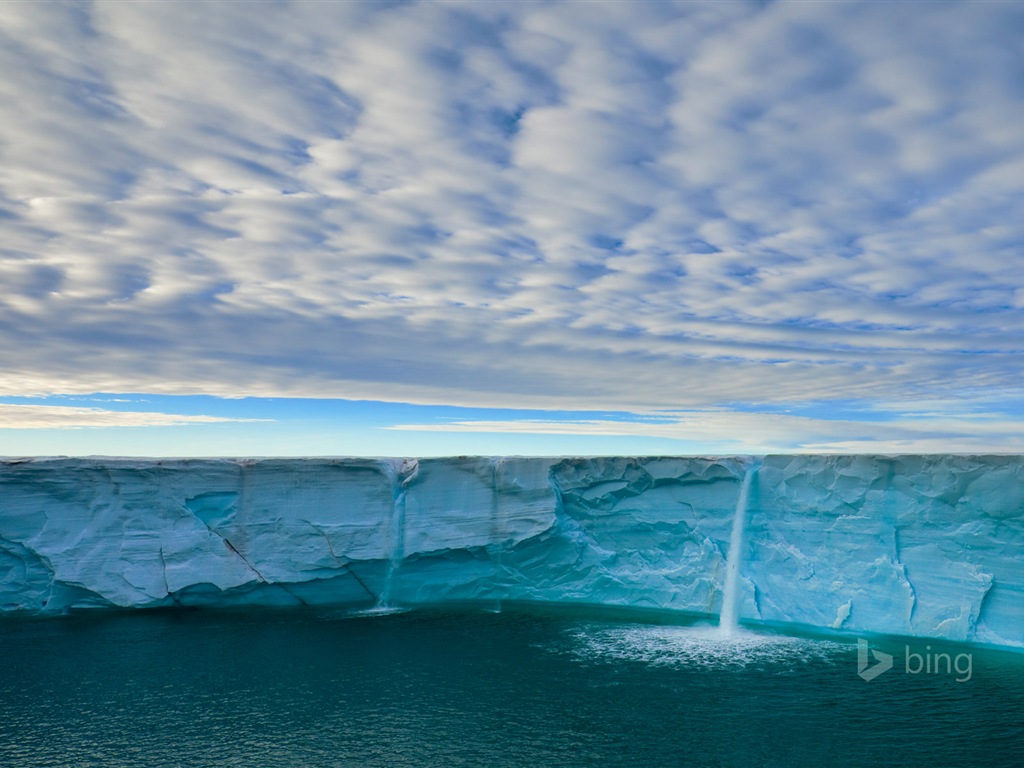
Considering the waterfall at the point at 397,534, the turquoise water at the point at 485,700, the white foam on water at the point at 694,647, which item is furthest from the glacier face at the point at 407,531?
A: the turquoise water at the point at 485,700

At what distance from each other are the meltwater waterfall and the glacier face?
0.10 metres

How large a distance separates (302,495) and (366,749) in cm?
877

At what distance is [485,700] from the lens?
1062cm

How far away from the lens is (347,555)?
17031mm

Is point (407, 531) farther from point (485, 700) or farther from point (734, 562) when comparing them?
point (485, 700)

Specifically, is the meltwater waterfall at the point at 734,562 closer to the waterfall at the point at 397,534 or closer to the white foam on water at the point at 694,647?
the white foam on water at the point at 694,647

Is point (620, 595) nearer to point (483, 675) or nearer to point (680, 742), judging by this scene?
A: point (483, 675)

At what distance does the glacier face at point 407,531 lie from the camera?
51.8ft

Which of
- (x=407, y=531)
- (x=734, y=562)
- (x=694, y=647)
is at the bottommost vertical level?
(x=694, y=647)

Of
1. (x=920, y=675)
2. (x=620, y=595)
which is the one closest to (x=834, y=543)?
(x=920, y=675)

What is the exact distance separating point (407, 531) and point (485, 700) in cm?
691

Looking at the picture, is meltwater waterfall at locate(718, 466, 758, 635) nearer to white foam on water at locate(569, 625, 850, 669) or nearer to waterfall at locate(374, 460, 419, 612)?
white foam on water at locate(569, 625, 850, 669)

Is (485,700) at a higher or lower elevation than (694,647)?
lower

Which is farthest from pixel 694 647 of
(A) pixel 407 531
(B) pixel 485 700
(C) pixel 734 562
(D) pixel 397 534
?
(D) pixel 397 534
